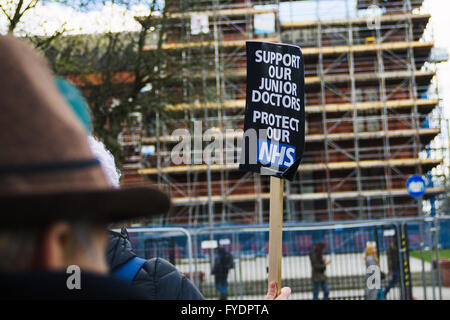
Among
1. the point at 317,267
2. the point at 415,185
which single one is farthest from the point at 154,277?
the point at 415,185

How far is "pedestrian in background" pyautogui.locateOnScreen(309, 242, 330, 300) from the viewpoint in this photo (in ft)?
37.8

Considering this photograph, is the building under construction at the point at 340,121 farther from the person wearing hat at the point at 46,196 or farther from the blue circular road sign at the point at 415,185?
the person wearing hat at the point at 46,196

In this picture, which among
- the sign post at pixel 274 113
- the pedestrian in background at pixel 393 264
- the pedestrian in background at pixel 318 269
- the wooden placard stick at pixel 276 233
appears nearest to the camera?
the wooden placard stick at pixel 276 233

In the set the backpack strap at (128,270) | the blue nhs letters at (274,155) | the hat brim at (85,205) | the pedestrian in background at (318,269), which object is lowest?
the pedestrian in background at (318,269)

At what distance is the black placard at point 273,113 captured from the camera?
3164 mm

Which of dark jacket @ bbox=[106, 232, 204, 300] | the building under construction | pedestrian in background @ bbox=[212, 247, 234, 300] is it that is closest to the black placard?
dark jacket @ bbox=[106, 232, 204, 300]

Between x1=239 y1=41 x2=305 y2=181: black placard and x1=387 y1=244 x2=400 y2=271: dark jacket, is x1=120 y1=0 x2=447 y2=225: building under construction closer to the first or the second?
x1=387 y1=244 x2=400 y2=271: dark jacket

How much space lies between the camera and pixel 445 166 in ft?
109

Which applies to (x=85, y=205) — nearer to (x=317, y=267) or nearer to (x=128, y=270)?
(x=128, y=270)

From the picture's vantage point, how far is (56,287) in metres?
0.65

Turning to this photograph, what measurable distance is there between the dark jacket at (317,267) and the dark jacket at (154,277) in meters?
9.89

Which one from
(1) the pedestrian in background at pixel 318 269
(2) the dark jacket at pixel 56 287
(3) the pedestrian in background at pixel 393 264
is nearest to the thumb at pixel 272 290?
(2) the dark jacket at pixel 56 287

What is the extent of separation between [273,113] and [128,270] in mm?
1475
